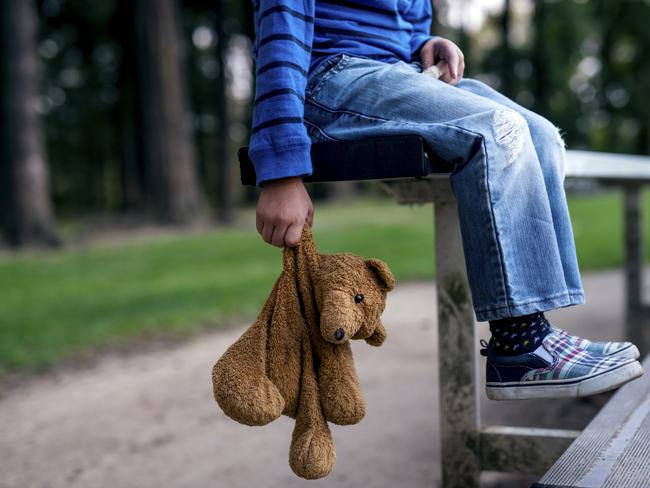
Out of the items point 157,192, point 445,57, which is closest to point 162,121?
point 157,192

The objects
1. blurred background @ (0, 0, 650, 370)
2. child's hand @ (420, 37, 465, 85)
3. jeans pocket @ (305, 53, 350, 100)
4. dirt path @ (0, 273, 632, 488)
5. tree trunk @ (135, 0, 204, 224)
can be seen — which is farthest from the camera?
tree trunk @ (135, 0, 204, 224)

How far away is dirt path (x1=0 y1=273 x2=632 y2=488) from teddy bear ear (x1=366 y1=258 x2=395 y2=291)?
49.2 inches

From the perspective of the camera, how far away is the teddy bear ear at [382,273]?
5.23 feet

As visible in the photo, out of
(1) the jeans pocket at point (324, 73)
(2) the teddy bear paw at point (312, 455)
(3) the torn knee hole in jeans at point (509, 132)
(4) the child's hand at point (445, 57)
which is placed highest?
(4) the child's hand at point (445, 57)

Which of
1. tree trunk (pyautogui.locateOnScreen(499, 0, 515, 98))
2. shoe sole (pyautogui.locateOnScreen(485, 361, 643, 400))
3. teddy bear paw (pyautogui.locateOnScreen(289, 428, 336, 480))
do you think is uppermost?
tree trunk (pyautogui.locateOnScreen(499, 0, 515, 98))

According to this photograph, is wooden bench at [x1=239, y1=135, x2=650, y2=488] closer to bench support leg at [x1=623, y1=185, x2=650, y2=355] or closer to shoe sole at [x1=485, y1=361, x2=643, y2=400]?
shoe sole at [x1=485, y1=361, x2=643, y2=400]

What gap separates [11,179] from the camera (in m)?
10.2

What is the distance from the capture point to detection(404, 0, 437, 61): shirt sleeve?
2.03m

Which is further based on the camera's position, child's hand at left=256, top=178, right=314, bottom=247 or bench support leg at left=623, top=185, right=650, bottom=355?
bench support leg at left=623, top=185, right=650, bottom=355

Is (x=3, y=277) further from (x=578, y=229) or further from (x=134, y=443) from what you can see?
(x=578, y=229)

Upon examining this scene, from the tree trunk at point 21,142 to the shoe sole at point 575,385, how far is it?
30.6ft

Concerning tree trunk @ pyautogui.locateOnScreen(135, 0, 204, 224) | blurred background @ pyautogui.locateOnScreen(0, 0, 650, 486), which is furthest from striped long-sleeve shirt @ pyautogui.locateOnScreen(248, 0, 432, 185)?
tree trunk @ pyautogui.locateOnScreen(135, 0, 204, 224)

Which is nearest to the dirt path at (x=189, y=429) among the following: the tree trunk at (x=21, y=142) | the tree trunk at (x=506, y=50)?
the tree trunk at (x=21, y=142)

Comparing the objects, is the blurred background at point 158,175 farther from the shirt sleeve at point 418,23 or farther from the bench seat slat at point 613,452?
the bench seat slat at point 613,452
